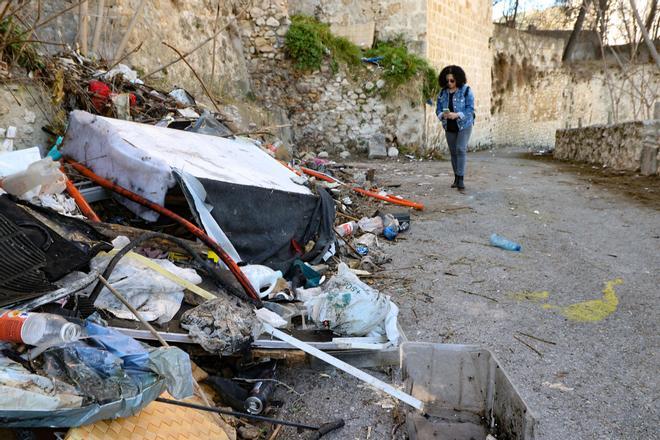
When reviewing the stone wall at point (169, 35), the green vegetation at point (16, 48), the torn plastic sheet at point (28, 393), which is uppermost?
the stone wall at point (169, 35)

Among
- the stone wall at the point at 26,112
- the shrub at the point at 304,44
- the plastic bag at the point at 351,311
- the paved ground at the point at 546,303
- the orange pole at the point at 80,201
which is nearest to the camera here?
the paved ground at the point at 546,303

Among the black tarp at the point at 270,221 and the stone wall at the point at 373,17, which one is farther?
the stone wall at the point at 373,17

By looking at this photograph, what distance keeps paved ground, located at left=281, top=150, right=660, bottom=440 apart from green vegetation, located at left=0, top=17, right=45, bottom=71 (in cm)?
355

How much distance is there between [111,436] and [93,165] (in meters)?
2.30

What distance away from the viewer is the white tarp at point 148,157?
2982 mm

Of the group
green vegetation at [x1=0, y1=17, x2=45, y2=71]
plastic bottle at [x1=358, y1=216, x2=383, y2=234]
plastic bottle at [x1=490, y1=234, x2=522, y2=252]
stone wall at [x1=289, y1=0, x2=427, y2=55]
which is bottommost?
plastic bottle at [x1=490, y1=234, x2=522, y2=252]

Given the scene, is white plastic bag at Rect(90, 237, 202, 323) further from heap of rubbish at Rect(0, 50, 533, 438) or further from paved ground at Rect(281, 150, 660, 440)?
paved ground at Rect(281, 150, 660, 440)

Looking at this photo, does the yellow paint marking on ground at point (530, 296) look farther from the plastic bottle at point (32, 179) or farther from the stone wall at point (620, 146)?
the stone wall at point (620, 146)

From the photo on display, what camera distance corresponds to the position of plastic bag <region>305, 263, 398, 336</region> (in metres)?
2.32

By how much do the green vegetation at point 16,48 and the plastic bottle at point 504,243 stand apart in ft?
14.2

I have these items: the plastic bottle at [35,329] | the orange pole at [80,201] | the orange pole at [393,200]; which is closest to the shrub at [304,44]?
the orange pole at [393,200]

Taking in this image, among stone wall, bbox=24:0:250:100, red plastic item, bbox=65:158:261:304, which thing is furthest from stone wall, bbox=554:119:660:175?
red plastic item, bbox=65:158:261:304

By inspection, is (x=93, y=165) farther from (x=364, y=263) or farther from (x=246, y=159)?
(x=364, y=263)

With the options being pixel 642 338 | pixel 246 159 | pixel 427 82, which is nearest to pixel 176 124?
pixel 246 159
